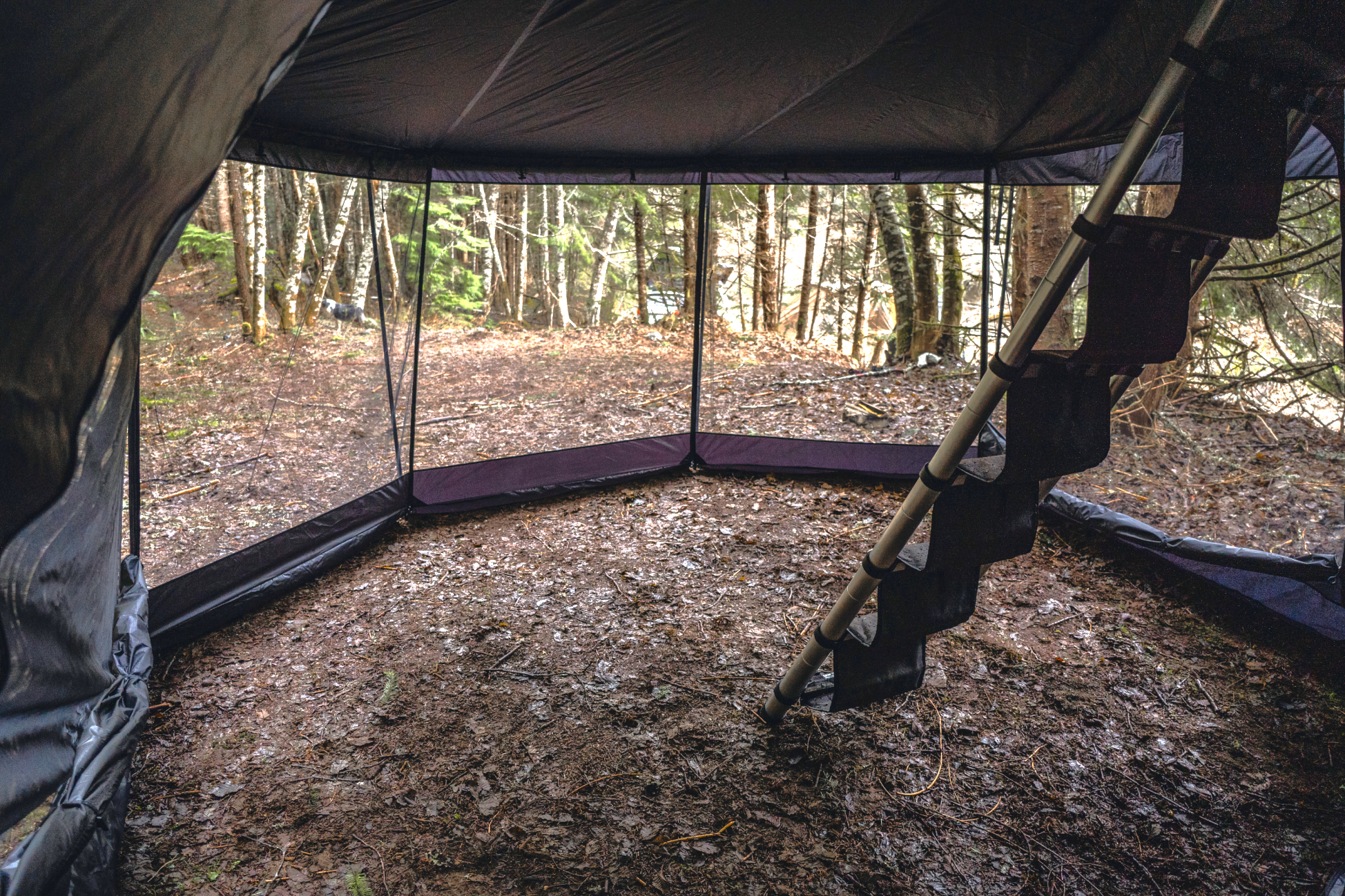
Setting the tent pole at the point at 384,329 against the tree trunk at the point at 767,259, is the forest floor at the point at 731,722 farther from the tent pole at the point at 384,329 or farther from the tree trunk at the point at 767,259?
the tree trunk at the point at 767,259

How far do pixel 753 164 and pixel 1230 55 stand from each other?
3.24 meters

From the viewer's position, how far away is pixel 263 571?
322 centimetres

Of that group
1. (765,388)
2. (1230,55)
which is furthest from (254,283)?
(1230,55)

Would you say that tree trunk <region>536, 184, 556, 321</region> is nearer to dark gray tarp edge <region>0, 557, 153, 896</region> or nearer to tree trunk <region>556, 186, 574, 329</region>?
tree trunk <region>556, 186, 574, 329</region>

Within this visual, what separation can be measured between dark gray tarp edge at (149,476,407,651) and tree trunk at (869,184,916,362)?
206 inches

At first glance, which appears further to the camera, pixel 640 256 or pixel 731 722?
pixel 640 256

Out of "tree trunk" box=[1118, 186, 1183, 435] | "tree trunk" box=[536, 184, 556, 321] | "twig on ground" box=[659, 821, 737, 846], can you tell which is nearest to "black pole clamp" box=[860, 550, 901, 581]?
"twig on ground" box=[659, 821, 737, 846]

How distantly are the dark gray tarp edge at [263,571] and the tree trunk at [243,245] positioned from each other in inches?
136

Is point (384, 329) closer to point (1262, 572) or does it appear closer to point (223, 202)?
point (1262, 572)

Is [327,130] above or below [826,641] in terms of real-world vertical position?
above

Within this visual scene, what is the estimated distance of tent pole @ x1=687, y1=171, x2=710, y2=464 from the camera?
4.41m

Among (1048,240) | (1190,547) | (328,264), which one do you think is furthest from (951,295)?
(328,264)

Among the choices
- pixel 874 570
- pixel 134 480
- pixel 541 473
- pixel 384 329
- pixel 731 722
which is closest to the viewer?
pixel 874 570

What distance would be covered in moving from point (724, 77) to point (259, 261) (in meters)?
4.85
